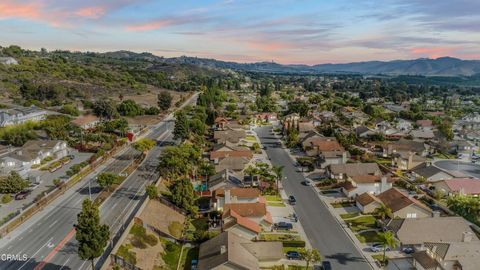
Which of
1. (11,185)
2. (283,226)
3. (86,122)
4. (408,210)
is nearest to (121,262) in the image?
(283,226)

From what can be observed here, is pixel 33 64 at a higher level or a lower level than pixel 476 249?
higher

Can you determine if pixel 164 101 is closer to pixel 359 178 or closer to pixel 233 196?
pixel 233 196

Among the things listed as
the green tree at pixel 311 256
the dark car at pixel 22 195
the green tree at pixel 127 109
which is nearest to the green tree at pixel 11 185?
the dark car at pixel 22 195

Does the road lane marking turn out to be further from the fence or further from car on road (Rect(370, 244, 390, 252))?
car on road (Rect(370, 244, 390, 252))

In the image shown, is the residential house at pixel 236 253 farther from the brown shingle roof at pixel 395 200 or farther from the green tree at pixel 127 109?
the green tree at pixel 127 109

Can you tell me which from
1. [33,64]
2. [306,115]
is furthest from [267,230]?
[33,64]

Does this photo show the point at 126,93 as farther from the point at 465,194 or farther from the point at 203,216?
the point at 465,194

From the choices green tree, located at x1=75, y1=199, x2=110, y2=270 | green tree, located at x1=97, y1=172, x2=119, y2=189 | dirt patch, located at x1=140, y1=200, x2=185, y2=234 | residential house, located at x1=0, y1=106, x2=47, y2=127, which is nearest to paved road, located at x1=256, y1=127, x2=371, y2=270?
dirt patch, located at x1=140, y1=200, x2=185, y2=234
